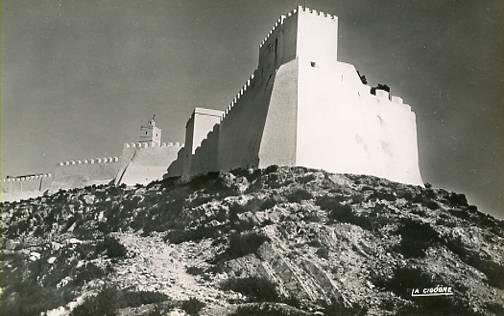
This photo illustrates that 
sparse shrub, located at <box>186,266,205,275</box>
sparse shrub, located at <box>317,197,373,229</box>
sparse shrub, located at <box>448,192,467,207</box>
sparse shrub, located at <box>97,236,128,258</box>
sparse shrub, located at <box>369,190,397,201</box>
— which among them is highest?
sparse shrub, located at <box>448,192,467,207</box>

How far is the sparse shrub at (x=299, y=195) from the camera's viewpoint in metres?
14.8

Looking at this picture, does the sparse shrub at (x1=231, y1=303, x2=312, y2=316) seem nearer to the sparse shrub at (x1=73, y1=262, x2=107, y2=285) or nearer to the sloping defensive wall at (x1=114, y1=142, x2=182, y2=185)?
the sparse shrub at (x1=73, y1=262, x2=107, y2=285)

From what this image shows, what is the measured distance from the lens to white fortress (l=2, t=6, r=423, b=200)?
55.4ft

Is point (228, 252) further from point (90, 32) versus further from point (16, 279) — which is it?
point (90, 32)

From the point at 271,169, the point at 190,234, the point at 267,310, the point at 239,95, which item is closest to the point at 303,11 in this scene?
the point at 239,95

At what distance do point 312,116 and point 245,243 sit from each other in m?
5.71

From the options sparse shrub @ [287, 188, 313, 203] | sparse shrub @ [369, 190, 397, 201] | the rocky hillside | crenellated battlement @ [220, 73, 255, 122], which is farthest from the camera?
crenellated battlement @ [220, 73, 255, 122]

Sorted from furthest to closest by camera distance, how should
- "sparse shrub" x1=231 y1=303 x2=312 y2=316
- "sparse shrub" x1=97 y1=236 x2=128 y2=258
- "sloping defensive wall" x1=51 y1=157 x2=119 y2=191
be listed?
"sloping defensive wall" x1=51 y1=157 x2=119 y2=191
"sparse shrub" x1=97 y1=236 x2=128 y2=258
"sparse shrub" x1=231 y1=303 x2=312 y2=316

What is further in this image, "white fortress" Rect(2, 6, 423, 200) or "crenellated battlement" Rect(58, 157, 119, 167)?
"crenellated battlement" Rect(58, 157, 119, 167)

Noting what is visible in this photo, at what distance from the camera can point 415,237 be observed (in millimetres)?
13039

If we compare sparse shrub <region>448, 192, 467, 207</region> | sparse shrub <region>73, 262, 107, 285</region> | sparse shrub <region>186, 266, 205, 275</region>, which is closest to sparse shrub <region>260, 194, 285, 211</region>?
sparse shrub <region>186, 266, 205, 275</region>

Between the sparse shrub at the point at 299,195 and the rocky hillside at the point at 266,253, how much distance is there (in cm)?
3

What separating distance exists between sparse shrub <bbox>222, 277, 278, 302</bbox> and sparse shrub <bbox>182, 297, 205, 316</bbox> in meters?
1.01

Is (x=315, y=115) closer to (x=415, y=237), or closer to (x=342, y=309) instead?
(x=415, y=237)
